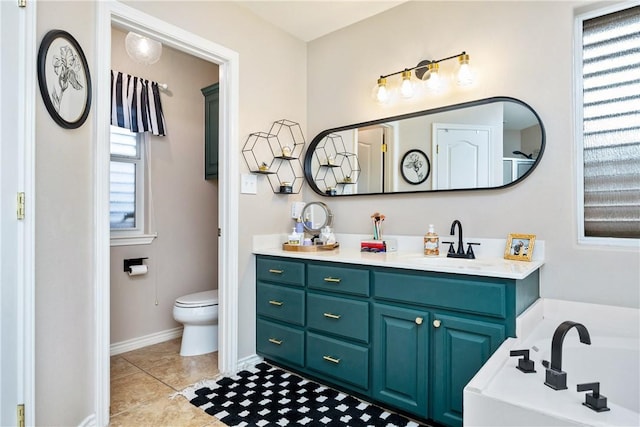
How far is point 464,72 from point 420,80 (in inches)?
12.7

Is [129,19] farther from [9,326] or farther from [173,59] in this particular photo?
[9,326]

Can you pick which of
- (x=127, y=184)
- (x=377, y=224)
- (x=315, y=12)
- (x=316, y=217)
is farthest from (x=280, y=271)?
(x=315, y=12)

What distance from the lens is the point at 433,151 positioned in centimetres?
240

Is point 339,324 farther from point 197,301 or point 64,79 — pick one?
point 64,79

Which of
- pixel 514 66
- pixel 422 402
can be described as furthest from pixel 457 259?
pixel 514 66

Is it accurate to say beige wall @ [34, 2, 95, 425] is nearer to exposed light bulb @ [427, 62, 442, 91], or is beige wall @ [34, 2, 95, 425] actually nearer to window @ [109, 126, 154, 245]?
window @ [109, 126, 154, 245]

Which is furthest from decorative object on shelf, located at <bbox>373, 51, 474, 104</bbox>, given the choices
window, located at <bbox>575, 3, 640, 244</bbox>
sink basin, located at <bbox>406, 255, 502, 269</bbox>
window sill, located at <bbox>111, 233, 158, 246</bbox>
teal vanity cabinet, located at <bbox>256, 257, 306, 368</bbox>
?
window sill, located at <bbox>111, 233, 158, 246</bbox>

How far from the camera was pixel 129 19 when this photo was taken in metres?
1.96

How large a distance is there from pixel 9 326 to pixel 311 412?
143 cm

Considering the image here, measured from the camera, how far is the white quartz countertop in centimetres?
168

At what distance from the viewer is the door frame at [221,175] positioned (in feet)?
5.99

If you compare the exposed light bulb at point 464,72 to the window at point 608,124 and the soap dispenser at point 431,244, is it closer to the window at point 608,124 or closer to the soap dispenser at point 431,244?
the window at point 608,124

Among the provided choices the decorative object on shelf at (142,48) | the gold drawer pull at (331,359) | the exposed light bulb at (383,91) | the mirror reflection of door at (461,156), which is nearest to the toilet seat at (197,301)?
the gold drawer pull at (331,359)

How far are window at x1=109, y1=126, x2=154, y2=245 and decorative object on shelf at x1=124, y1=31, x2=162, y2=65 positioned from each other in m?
0.88
